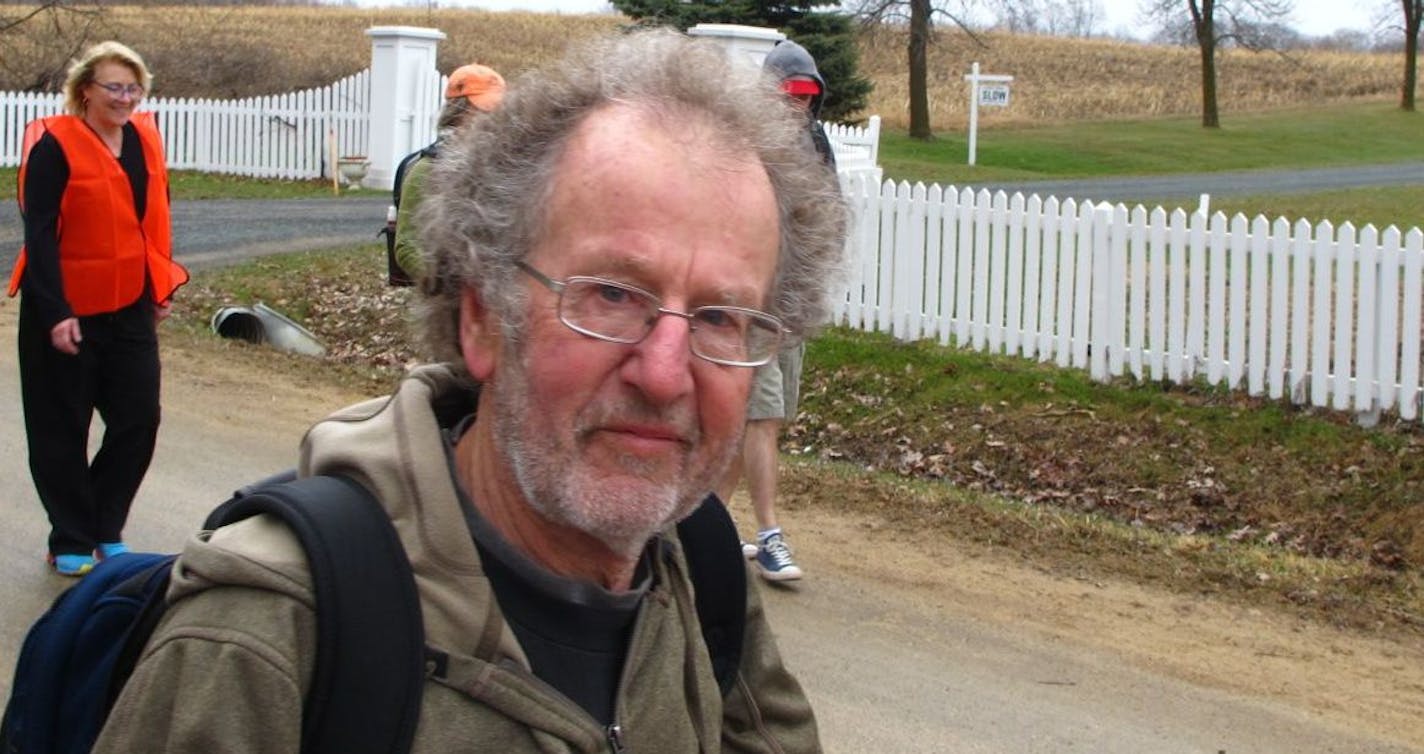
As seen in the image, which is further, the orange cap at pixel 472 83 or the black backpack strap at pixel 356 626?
the orange cap at pixel 472 83

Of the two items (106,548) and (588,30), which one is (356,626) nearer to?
(106,548)

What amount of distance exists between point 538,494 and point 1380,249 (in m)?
8.99

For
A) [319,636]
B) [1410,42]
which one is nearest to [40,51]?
[319,636]

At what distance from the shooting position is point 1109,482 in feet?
31.9

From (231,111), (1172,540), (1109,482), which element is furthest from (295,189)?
(1172,540)

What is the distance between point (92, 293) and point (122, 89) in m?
0.71

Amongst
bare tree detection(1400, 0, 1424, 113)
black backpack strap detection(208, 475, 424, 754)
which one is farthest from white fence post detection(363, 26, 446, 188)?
bare tree detection(1400, 0, 1424, 113)

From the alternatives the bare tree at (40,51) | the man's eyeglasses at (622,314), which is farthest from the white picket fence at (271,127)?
the man's eyeglasses at (622,314)

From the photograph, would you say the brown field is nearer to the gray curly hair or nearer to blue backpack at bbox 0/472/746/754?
the gray curly hair

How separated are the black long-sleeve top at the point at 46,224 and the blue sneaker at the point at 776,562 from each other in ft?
8.54

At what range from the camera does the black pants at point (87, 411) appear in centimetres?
601

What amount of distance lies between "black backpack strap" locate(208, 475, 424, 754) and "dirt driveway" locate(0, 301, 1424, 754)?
354 centimetres

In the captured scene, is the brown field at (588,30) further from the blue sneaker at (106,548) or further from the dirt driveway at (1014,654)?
the dirt driveway at (1014,654)

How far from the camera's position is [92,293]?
Result: 19.4ft
